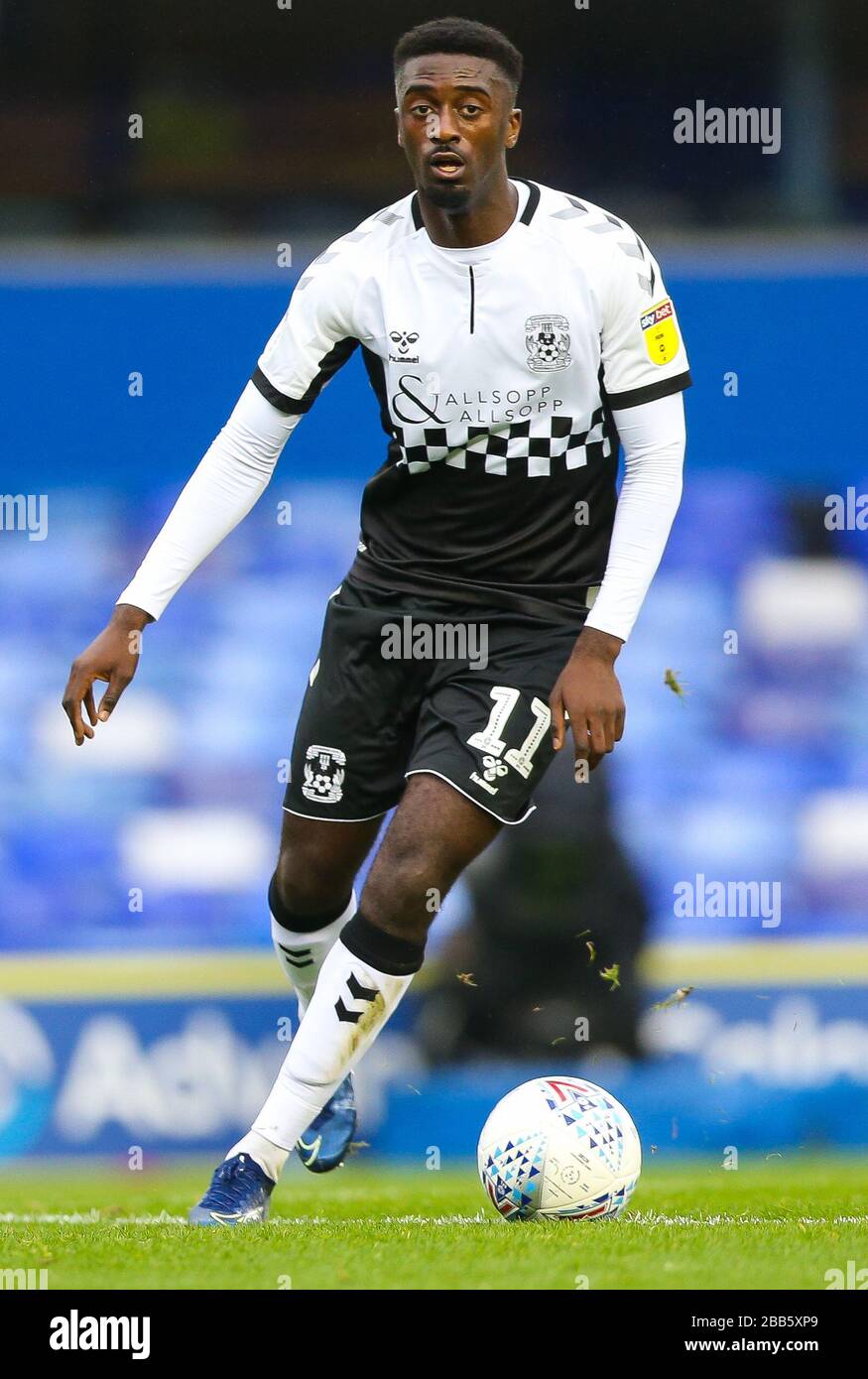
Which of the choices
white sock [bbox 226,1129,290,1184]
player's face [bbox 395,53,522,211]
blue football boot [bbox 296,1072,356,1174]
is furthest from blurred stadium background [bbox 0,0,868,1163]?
player's face [bbox 395,53,522,211]

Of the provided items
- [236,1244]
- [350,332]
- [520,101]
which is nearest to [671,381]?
[350,332]

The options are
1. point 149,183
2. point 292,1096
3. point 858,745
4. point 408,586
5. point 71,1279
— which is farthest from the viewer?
point 149,183

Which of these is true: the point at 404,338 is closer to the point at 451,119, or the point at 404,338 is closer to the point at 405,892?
the point at 451,119

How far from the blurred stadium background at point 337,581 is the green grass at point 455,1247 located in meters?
2.72

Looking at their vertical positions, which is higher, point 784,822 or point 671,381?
point 671,381

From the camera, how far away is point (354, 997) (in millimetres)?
4656

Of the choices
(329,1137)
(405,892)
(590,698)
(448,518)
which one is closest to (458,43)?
(448,518)

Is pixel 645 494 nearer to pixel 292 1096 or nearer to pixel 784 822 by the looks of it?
pixel 292 1096

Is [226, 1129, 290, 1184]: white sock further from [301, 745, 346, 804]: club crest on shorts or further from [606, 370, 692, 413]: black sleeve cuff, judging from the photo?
[606, 370, 692, 413]: black sleeve cuff

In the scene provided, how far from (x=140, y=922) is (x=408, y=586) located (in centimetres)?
486

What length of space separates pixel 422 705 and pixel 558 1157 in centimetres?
116

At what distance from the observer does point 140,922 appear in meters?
9.47

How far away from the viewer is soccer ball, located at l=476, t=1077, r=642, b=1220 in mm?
4719

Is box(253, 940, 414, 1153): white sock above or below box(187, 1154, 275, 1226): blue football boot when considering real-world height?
above
